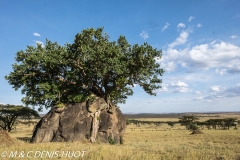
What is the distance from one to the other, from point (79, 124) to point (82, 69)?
19.1 feet

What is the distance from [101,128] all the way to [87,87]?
15.7 ft

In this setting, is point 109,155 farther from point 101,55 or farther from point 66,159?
point 101,55

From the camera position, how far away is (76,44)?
934 inches

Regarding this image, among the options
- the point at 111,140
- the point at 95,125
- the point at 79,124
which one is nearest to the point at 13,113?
the point at 79,124

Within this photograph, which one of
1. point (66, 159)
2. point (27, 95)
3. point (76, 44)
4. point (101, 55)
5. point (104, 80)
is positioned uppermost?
point (76, 44)

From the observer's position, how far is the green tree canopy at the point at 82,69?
73.3ft

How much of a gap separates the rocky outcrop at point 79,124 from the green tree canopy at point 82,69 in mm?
1115

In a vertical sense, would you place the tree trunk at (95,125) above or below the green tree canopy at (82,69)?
below

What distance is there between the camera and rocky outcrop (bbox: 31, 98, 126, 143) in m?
23.6

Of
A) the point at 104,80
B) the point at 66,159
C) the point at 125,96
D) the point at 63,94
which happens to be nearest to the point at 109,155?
the point at 66,159

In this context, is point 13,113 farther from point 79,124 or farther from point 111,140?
point 111,140

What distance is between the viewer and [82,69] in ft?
77.3

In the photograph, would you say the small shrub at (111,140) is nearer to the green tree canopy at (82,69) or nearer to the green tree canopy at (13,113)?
the green tree canopy at (82,69)

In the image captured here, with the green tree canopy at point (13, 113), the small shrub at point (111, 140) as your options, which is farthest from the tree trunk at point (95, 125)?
the green tree canopy at point (13, 113)
